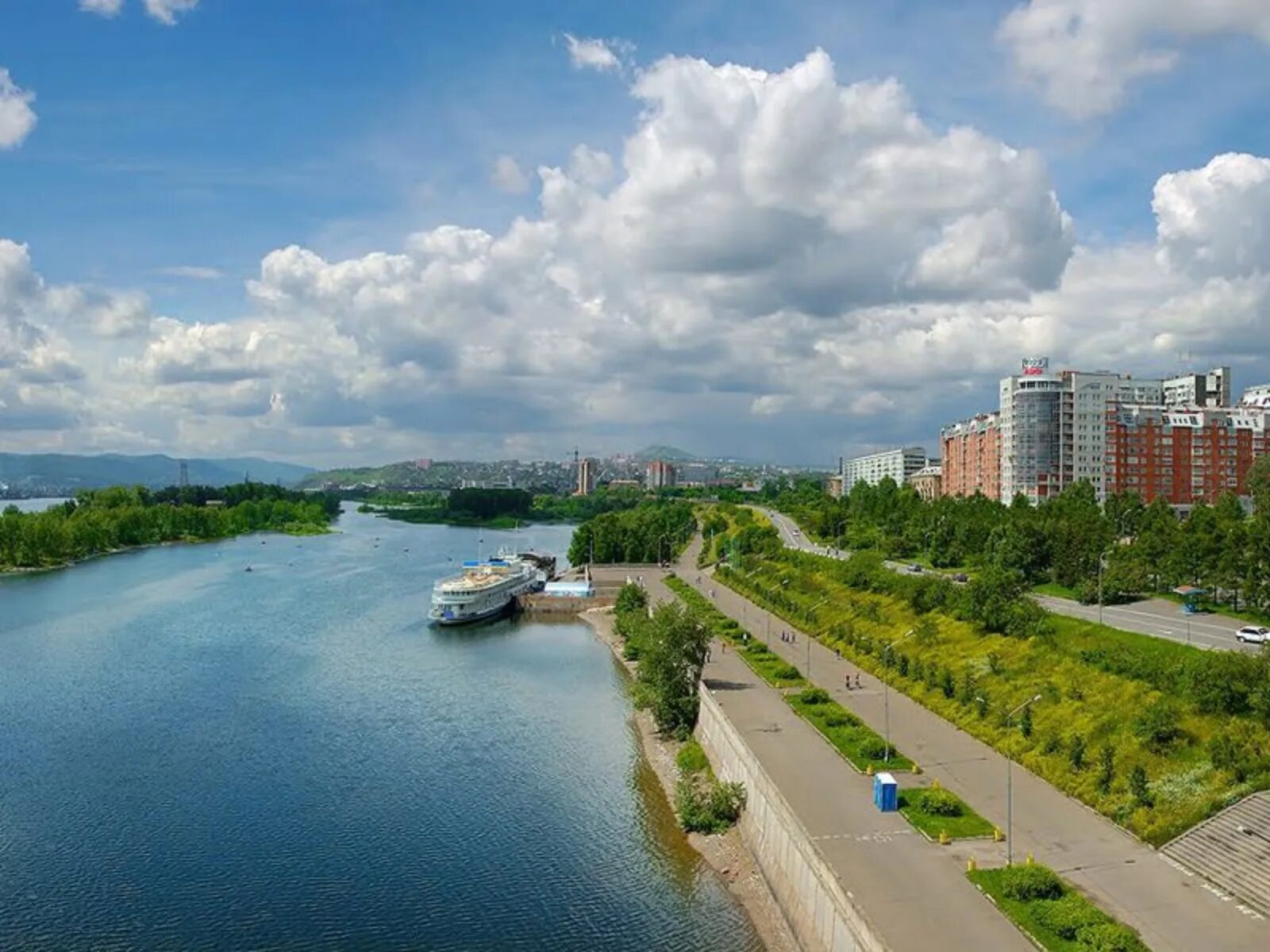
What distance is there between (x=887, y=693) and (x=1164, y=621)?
13.7m

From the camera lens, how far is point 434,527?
166 metres

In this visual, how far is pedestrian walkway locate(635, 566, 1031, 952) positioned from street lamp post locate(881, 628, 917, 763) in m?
1.79

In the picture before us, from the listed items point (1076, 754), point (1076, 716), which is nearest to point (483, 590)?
point (1076, 716)

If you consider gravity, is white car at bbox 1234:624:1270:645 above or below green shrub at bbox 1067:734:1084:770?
above

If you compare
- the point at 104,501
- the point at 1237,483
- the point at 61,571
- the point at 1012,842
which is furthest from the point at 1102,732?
the point at 104,501

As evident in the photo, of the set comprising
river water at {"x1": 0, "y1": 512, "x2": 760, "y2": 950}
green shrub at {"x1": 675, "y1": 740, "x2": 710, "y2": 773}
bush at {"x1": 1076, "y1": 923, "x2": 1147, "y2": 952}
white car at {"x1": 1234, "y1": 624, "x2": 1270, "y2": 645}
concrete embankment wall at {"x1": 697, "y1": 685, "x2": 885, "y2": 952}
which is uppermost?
white car at {"x1": 1234, "y1": 624, "x2": 1270, "y2": 645}

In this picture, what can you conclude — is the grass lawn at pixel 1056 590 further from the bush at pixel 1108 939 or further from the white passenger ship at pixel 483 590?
the white passenger ship at pixel 483 590

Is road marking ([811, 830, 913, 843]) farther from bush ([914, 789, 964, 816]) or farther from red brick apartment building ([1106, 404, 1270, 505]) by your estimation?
red brick apartment building ([1106, 404, 1270, 505])

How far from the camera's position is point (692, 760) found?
33.8 metres

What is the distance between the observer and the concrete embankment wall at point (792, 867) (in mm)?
18859

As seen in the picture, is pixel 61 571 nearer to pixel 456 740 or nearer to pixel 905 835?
pixel 456 740

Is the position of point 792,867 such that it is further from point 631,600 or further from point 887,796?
point 631,600

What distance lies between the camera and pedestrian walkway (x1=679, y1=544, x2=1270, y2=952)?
17812 millimetres

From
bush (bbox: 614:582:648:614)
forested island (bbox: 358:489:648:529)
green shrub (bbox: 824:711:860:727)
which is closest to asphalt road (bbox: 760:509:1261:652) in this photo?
green shrub (bbox: 824:711:860:727)
